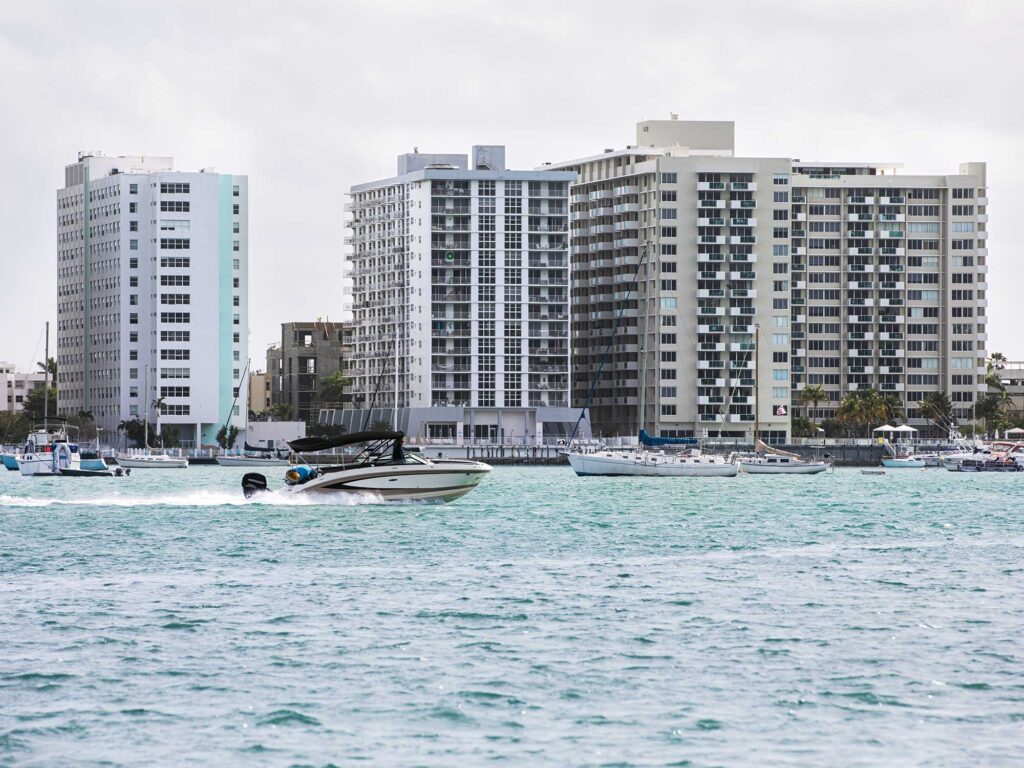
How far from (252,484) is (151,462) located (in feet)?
392

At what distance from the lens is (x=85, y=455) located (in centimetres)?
19250

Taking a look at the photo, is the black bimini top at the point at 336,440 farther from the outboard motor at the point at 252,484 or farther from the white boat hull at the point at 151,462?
the white boat hull at the point at 151,462

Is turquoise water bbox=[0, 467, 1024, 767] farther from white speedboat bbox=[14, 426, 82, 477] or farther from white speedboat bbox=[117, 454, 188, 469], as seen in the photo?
white speedboat bbox=[117, 454, 188, 469]

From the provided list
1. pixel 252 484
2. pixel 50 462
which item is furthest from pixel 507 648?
pixel 50 462

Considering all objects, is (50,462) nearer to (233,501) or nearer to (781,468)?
(781,468)

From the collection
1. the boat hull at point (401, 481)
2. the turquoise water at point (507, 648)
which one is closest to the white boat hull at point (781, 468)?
the boat hull at point (401, 481)

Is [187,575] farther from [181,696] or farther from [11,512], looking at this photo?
[11,512]

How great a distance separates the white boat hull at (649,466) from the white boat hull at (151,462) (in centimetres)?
5851

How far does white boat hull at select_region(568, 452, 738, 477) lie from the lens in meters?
149

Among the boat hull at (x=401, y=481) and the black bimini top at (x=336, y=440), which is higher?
the black bimini top at (x=336, y=440)

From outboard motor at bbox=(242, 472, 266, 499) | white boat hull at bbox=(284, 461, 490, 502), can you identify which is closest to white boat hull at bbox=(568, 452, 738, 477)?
white boat hull at bbox=(284, 461, 490, 502)

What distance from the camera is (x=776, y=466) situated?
537 feet

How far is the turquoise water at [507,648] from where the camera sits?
26719 millimetres

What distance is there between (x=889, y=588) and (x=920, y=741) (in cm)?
1986
